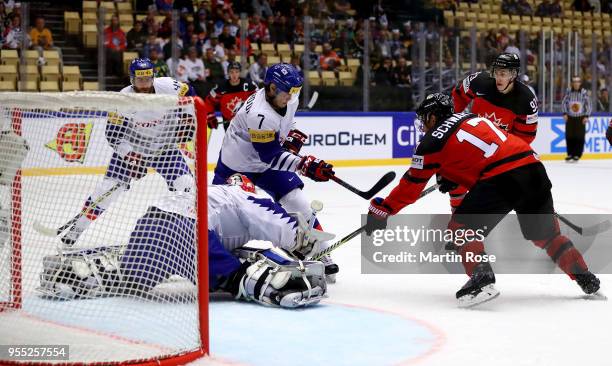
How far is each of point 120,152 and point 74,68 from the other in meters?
6.54

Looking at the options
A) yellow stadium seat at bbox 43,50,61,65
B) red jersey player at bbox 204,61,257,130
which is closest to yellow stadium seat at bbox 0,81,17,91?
yellow stadium seat at bbox 43,50,61,65

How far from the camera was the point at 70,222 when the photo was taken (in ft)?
12.1

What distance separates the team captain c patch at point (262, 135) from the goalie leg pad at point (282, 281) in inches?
30.2

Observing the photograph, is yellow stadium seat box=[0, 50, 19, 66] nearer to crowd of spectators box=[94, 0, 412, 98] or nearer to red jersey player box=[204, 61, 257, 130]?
crowd of spectators box=[94, 0, 412, 98]

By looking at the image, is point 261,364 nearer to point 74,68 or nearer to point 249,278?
point 249,278

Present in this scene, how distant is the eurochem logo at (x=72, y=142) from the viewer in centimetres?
359

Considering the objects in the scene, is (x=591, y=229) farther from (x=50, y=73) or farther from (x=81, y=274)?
(x=50, y=73)

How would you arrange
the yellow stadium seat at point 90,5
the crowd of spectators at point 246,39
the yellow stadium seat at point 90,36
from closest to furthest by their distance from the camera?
the yellow stadium seat at point 90,36
the crowd of spectators at point 246,39
the yellow stadium seat at point 90,5

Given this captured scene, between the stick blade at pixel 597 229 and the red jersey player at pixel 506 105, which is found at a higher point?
the red jersey player at pixel 506 105

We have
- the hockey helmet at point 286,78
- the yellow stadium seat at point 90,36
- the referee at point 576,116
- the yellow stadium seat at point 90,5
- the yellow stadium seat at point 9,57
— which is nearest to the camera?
the hockey helmet at point 286,78

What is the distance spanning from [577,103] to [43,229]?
10271 millimetres

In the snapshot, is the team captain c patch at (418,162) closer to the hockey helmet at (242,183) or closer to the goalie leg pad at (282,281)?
the goalie leg pad at (282,281)

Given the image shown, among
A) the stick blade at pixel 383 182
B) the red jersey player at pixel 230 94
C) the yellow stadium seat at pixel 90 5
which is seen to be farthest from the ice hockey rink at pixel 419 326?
the yellow stadium seat at pixel 90 5

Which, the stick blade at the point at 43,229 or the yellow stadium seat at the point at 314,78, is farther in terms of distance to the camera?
the yellow stadium seat at the point at 314,78
